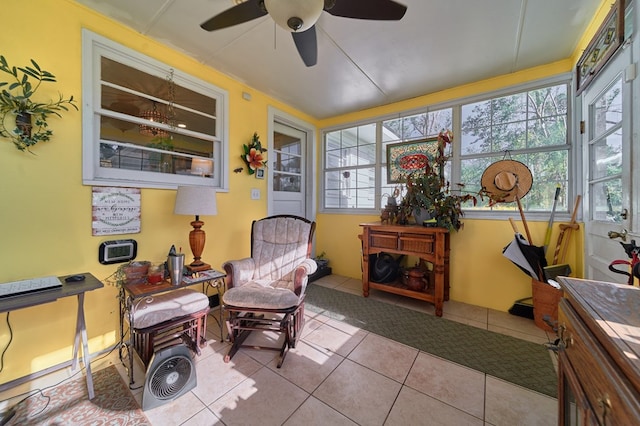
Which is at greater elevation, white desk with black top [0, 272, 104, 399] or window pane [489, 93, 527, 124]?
window pane [489, 93, 527, 124]

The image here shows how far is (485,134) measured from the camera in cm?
260

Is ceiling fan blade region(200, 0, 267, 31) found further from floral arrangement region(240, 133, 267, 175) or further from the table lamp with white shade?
floral arrangement region(240, 133, 267, 175)

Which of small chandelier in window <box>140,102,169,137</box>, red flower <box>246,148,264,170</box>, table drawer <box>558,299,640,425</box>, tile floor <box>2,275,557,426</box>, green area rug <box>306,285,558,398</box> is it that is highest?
small chandelier in window <box>140,102,169,137</box>

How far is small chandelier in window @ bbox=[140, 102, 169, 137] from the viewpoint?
6.65 ft

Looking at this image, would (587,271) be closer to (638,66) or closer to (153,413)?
(638,66)

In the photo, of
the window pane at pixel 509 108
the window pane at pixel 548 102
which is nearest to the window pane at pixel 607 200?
the window pane at pixel 548 102

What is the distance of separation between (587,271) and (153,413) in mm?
3299

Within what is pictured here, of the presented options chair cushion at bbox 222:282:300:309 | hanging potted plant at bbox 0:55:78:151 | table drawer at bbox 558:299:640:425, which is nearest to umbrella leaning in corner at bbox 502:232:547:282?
table drawer at bbox 558:299:640:425

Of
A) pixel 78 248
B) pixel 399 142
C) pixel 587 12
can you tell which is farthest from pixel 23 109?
pixel 587 12

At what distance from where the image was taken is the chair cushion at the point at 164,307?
1.47 m

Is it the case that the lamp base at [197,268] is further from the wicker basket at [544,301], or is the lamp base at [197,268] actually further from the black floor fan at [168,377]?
the wicker basket at [544,301]

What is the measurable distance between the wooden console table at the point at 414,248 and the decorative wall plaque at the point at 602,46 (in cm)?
156

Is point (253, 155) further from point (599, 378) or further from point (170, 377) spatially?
point (599, 378)

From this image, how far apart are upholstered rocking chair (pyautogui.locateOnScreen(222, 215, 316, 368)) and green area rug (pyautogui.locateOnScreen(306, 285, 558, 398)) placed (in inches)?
24.4
